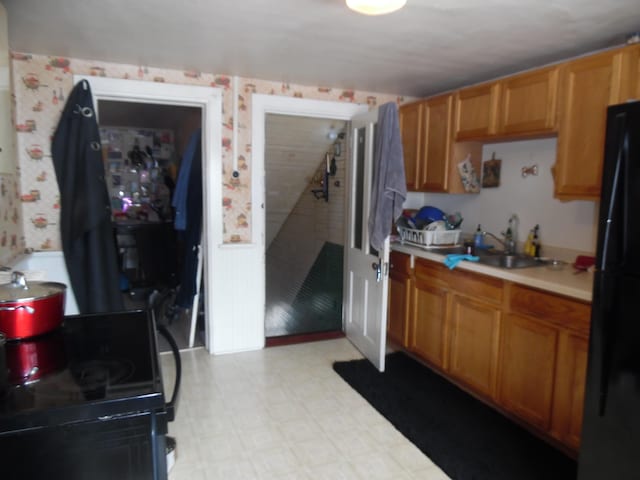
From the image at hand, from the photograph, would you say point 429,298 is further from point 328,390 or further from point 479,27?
point 479,27

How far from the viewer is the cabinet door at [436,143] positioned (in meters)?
3.13

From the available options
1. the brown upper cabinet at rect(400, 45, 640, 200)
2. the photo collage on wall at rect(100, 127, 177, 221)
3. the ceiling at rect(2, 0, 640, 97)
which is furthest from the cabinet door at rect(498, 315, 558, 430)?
the photo collage on wall at rect(100, 127, 177, 221)

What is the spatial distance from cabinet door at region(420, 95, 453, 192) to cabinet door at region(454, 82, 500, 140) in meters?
0.08

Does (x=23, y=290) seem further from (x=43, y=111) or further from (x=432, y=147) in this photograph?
(x=432, y=147)

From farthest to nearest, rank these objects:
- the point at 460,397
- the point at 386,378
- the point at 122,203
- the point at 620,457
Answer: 1. the point at 122,203
2. the point at 386,378
3. the point at 460,397
4. the point at 620,457

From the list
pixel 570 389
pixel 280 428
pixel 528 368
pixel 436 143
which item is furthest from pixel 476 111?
pixel 280 428

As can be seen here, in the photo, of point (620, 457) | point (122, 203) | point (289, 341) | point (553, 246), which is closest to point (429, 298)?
point (553, 246)

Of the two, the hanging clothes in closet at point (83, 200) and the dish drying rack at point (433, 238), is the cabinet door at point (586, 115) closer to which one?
the dish drying rack at point (433, 238)

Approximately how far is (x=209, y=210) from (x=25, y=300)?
80.6 inches

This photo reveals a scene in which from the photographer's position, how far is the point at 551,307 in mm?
2131

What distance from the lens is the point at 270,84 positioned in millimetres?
3340

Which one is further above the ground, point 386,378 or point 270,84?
point 270,84

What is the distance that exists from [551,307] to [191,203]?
2.76 metres

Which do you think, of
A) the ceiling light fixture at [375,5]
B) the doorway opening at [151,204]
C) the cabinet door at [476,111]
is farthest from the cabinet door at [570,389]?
the doorway opening at [151,204]
